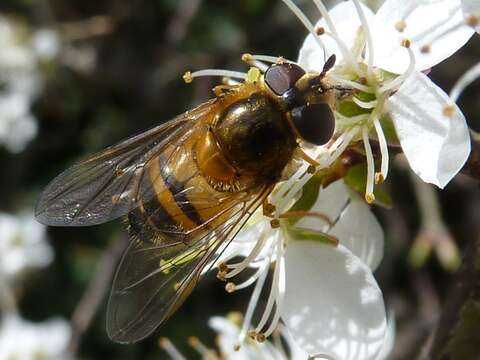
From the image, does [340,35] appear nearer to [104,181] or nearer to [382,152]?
[382,152]

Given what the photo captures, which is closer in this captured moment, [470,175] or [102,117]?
[470,175]

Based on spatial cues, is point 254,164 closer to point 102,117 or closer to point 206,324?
point 206,324

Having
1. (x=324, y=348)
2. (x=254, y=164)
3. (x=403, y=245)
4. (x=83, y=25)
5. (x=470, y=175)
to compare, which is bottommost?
(x=403, y=245)

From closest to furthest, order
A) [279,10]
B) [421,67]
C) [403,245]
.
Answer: [421,67] → [403,245] → [279,10]

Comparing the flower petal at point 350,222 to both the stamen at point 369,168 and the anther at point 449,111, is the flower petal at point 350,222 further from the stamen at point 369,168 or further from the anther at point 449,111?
the anther at point 449,111

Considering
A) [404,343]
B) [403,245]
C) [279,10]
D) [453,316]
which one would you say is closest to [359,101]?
[453,316]

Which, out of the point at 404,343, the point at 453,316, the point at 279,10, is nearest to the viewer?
the point at 453,316

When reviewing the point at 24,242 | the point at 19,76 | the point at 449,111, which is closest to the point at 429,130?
the point at 449,111
